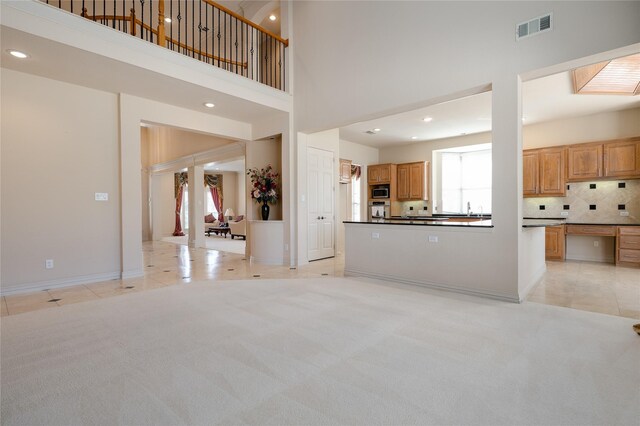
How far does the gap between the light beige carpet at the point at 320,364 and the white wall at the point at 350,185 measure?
4.93 meters

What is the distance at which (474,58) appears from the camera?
3771 mm

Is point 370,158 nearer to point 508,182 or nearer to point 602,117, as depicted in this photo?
point 602,117

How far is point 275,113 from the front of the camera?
19.8 feet

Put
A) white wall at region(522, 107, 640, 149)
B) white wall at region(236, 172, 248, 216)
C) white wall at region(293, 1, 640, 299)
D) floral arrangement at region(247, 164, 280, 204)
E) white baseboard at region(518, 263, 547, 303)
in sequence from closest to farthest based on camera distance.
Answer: white wall at region(293, 1, 640, 299) < white baseboard at region(518, 263, 547, 303) < white wall at region(522, 107, 640, 149) < floral arrangement at region(247, 164, 280, 204) < white wall at region(236, 172, 248, 216)

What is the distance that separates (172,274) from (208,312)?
2.40 m

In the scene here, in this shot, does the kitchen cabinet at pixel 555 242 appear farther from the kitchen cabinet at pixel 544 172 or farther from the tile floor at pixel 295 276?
the kitchen cabinet at pixel 544 172

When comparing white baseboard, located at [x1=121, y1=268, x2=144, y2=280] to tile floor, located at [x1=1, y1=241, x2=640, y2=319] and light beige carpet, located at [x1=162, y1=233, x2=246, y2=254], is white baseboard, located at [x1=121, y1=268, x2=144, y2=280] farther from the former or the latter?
light beige carpet, located at [x1=162, y1=233, x2=246, y2=254]

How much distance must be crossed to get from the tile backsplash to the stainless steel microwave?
348cm

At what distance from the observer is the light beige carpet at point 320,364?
1.67m

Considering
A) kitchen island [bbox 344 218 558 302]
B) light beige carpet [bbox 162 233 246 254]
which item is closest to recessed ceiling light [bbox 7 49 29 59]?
kitchen island [bbox 344 218 558 302]

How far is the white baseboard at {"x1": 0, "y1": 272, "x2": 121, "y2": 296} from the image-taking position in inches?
163

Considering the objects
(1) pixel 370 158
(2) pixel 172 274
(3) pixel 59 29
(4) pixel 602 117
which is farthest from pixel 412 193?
(3) pixel 59 29

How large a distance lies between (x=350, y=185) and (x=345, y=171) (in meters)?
0.55

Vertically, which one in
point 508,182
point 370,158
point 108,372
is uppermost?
point 370,158
